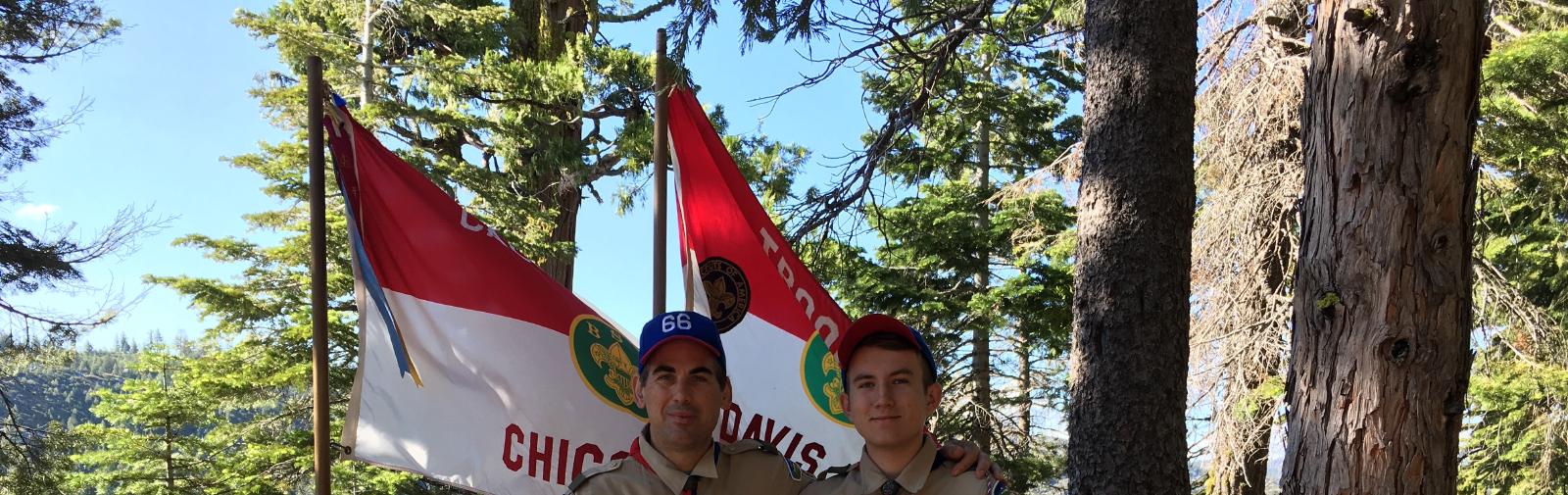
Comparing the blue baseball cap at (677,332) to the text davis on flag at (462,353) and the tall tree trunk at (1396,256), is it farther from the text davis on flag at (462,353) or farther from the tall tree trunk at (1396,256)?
the text davis on flag at (462,353)

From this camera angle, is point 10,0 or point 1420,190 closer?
point 1420,190

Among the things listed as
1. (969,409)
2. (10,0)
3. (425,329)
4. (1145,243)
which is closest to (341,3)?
(10,0)

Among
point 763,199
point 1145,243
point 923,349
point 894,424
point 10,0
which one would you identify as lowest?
point 894,424

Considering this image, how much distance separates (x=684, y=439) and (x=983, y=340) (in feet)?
39.6

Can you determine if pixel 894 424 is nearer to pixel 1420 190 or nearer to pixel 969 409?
pixel 1420 190

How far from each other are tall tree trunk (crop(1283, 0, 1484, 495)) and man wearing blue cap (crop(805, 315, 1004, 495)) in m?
1.19

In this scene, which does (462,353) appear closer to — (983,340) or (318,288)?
(318,288)

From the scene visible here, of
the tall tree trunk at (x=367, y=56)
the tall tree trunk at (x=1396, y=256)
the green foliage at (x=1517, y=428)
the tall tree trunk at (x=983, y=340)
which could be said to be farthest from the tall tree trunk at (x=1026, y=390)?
the tall tree trunk at (x=1396, y=256)

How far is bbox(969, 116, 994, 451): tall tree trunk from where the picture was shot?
13.7m

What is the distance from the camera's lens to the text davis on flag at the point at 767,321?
5.05m

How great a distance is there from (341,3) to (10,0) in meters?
4.63

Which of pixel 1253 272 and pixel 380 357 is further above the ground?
pixel 1253 272

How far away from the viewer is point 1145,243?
3740 mm

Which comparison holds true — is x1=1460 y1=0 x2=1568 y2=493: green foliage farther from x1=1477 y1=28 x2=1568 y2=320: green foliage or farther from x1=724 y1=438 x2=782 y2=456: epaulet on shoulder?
x1=724 y1=438 x2=782 y2=456: epaulet on shoulder
